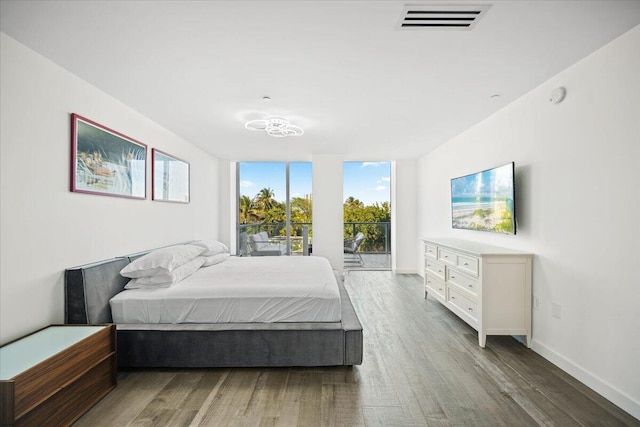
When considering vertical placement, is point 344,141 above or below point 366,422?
above

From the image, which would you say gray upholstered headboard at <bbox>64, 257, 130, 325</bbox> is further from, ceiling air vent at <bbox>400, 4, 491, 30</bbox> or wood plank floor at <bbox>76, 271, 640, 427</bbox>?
ceiling air vent at <bbox>400, 4, 491, 30</bbox>

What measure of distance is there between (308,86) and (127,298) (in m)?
2.45

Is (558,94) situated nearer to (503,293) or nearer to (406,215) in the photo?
(503,293)

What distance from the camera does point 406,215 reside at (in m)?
6.75

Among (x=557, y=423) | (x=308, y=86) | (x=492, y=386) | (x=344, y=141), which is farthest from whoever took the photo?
(x=344, y=141)

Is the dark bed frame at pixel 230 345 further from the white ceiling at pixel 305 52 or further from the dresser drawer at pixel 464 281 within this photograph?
the white ceiling at pixel 305 52

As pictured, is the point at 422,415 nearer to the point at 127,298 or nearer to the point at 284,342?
the point at 284,342

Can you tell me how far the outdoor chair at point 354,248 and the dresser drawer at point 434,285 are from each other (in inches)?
98.9

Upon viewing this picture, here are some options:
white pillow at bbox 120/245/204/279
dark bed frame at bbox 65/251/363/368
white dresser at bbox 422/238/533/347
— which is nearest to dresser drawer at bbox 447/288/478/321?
white dresser at bbox 422/238/533/347

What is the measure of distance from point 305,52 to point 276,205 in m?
4.93

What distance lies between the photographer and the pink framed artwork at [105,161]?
262 centimetres

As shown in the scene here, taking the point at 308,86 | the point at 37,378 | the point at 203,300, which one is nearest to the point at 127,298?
the point at 203,300

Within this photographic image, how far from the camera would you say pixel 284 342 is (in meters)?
2.58

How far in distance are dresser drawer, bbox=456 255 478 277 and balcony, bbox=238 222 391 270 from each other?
3.64m
